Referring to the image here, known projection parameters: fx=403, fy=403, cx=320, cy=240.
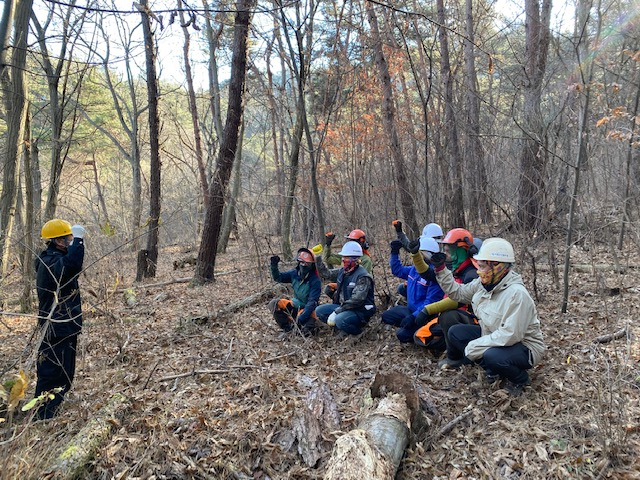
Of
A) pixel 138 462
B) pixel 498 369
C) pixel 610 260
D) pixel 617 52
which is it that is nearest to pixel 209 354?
Result: pixel 138 462

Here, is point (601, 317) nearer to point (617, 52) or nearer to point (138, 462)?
point (138, 462)

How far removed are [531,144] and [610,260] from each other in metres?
2.35

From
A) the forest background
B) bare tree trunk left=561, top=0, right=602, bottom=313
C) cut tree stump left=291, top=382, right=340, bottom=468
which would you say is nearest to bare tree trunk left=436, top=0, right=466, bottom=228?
the forest background

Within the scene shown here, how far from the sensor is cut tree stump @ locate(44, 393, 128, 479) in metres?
2.97

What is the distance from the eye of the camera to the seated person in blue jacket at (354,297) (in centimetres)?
522

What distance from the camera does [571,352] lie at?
4.14m

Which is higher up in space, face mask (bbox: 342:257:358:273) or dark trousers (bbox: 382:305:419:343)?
face mask (bbox: 342:257:358:273)

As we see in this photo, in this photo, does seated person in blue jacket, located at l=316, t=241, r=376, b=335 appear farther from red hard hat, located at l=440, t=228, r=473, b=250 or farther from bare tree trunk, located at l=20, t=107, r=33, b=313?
bare tree trunk, located at l=20, t=107, r=33, b=313

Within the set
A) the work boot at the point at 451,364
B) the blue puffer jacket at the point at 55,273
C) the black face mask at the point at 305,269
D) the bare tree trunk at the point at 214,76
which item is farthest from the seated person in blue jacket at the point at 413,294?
the bare tree trunk at the point at 214,76

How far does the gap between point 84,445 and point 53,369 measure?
124 cm

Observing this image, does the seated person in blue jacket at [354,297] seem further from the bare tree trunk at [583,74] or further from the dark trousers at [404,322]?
the bare tree trunk at [583,74]

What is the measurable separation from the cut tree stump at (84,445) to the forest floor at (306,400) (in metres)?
0.04

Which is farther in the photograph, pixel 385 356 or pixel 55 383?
pixel 385 356

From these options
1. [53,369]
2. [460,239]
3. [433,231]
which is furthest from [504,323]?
[53,369]
